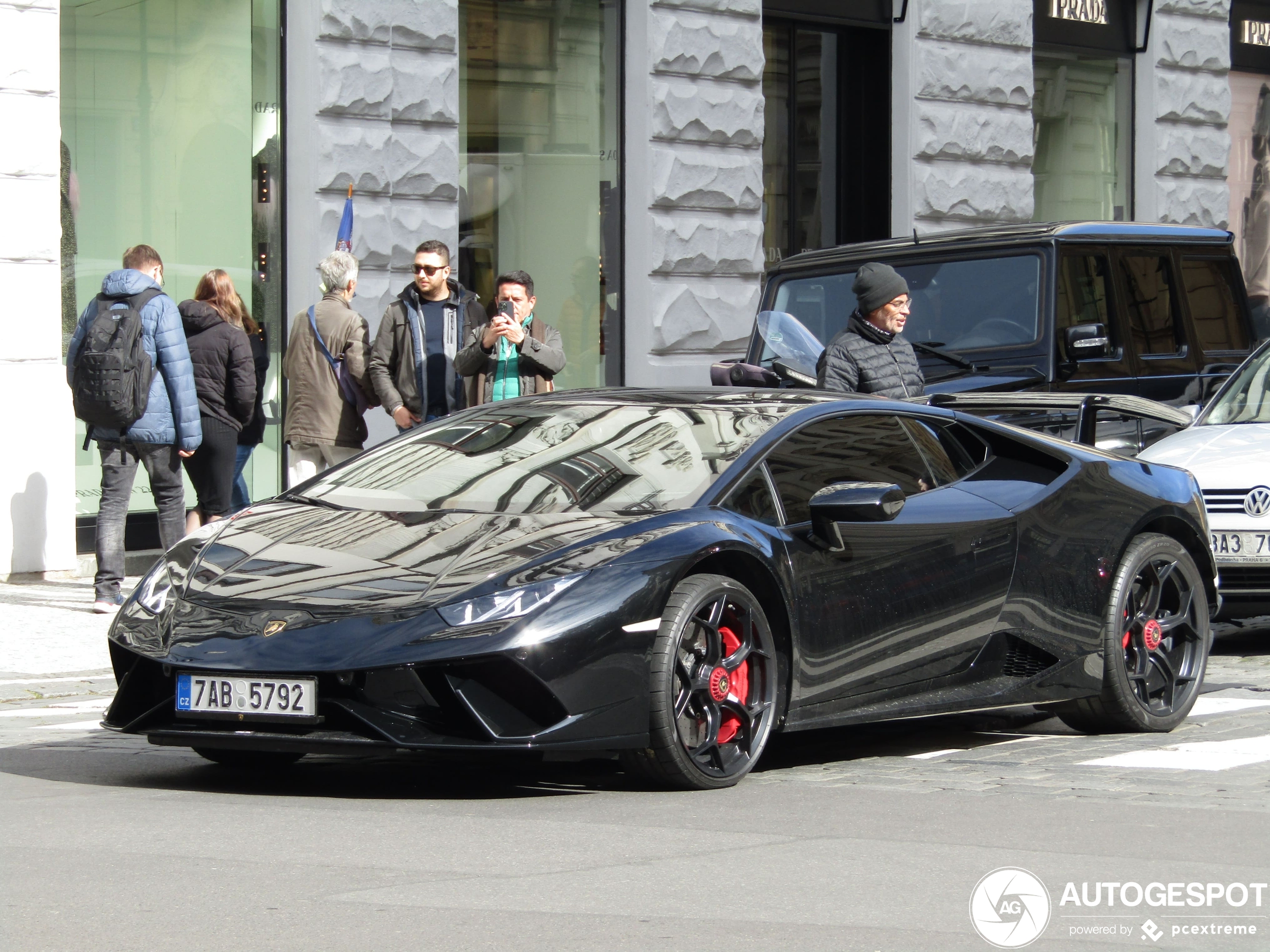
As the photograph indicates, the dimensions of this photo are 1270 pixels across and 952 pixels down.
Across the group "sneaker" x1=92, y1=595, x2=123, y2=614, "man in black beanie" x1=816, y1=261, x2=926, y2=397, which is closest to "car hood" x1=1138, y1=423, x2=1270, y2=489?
"man in black beanie" x1=816, y1=261, x2=926, y2=397

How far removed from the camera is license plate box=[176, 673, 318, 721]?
591cm

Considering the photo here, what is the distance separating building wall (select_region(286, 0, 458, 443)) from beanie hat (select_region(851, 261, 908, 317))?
545 centimetres

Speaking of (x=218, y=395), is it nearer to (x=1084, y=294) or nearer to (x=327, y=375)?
(x=327, y=375)

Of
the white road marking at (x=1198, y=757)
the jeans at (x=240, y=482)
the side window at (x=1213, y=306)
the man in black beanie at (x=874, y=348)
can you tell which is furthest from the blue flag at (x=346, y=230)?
the white road marking at (x=1198, y=757)

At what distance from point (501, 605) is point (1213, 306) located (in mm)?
7611

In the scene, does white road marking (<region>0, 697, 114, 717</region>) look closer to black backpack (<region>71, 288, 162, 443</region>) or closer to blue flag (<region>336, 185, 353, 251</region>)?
black backpack (<region>71, 288, 162, 443</region>)

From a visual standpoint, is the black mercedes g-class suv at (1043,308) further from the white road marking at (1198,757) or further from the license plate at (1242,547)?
the white road marking at (1198,757)

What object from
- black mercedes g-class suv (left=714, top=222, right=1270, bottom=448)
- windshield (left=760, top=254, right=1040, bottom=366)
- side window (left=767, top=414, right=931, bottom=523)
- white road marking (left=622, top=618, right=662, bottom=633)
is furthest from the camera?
windshield (left=760, top=254, right=1040, bottom=366)

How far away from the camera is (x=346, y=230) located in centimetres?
1352

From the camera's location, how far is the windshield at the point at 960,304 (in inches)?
443

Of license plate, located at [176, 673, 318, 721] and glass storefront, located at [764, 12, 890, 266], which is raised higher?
glass storefront, located at [764, 12, 890, 266]

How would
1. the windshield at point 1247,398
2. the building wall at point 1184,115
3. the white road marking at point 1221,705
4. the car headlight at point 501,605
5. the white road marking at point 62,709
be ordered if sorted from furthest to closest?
the building wall at point 1184,115 → the windshield at point 1247,398 → the white road marking at point 62,709 → the white road marking at point 1221,705 → the car headlight at point 501,605

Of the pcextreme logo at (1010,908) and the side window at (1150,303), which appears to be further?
the side window at (1150,303)

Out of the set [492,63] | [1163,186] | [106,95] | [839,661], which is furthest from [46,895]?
[1163,186]
